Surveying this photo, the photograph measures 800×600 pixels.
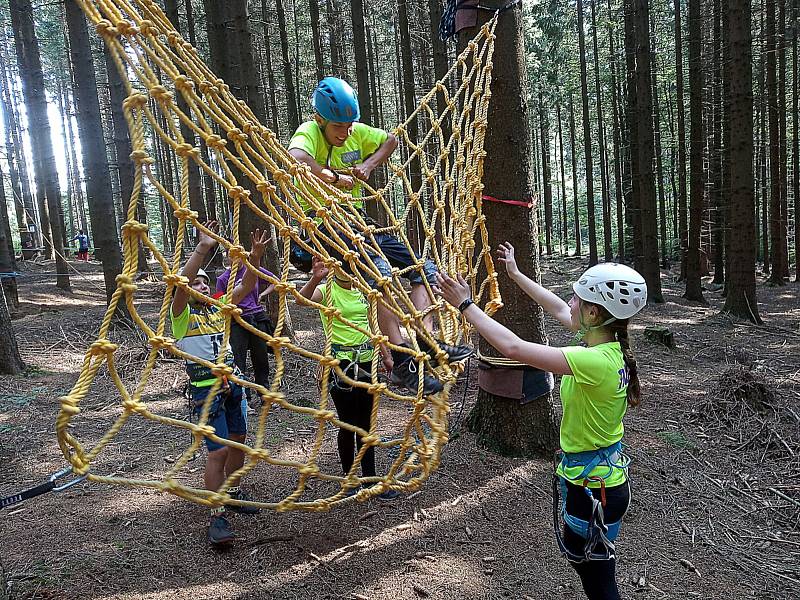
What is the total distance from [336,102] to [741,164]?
252 inches

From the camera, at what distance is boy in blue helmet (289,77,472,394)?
2.34m

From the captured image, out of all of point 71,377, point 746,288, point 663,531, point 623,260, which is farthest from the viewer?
point 623,260

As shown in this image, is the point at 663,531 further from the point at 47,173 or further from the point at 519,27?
the point at 47,173

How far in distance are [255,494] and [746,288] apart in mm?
6716

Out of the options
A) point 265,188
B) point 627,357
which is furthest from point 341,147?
point 627,357

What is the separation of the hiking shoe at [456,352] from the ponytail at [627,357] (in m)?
0.46

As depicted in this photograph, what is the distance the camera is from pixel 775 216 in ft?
34.5

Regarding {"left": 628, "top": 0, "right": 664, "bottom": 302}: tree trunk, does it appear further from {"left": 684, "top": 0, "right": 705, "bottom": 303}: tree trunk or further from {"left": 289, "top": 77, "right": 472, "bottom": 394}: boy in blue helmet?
{"left": 289, "top": 77, "right": 472, "bottom": 394}: boy in blue helmet

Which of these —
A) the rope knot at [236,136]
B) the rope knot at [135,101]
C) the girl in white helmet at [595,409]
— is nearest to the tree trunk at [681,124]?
the girl in white helmet at [595,409]

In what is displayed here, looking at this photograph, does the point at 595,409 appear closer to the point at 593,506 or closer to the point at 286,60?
the point at 593,506

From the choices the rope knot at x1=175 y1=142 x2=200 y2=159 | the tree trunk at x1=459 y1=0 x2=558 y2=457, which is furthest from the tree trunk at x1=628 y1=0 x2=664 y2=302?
the rope knot at x1=175 y1=142 x2=200 y2=159

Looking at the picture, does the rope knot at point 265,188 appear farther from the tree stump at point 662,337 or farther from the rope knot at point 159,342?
the tree stump at point 662,337

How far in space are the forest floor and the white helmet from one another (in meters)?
0.98

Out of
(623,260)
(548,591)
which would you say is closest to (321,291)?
(548,591)
